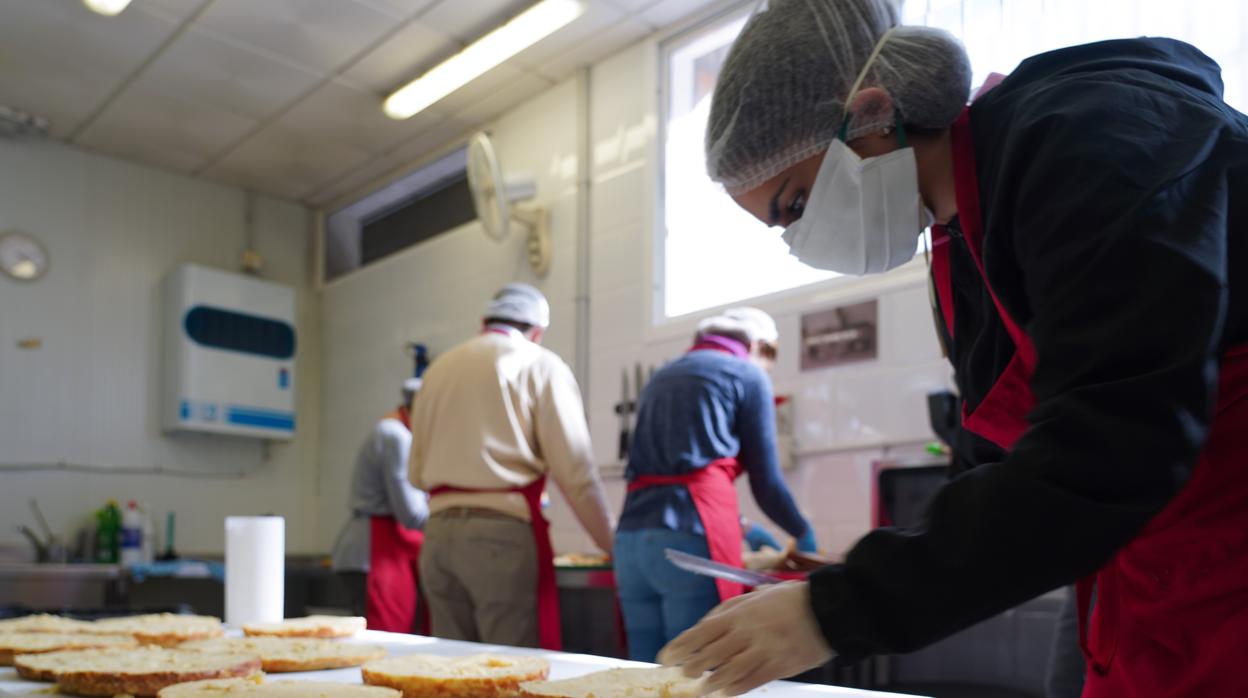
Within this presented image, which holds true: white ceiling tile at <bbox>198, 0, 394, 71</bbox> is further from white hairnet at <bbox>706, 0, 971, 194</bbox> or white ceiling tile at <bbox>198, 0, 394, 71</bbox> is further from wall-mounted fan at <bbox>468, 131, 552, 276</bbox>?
white hairnet at <bbox>706, 0, 971, 194</bbox>

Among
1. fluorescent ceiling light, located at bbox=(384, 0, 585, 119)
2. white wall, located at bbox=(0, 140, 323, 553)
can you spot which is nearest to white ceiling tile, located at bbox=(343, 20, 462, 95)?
fluorescent ceiling light, located at bbox=(384, 0, 585, 119)

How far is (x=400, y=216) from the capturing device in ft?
21.3

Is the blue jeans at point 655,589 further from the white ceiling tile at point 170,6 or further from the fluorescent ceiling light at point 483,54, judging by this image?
the white ceiling tile at point 170,6

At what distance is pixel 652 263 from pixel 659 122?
0.65 m

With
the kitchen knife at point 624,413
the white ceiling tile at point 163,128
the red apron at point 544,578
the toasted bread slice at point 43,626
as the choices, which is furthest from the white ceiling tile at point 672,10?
the toasted bread slice at point 43,626

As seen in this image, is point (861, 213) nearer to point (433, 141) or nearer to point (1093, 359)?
point (1093, 359)

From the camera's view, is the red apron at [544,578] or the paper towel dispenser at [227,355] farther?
the paper towel dispenser at [227,355]

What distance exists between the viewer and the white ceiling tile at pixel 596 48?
4.79 meters

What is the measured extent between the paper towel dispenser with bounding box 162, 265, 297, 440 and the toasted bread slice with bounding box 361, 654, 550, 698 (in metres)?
5.04

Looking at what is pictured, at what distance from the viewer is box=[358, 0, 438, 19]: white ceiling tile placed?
4543 mm

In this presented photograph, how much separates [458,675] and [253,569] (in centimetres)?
115

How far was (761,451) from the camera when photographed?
9.61 ft

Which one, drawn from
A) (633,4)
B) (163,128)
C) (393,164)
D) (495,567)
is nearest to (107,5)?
(163,128)

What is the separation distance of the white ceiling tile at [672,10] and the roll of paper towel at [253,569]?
309 cm
